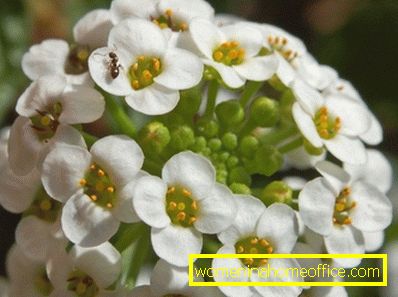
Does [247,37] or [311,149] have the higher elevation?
[247,37]

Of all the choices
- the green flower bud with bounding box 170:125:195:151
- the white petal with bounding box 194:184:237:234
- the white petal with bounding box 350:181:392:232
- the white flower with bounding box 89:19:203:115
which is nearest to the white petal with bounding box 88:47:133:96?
the white flower with bounding box 89:19:203:115

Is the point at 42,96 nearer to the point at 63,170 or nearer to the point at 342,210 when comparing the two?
the point at 63,170

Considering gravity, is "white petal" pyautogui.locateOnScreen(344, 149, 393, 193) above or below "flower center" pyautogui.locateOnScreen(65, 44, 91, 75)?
below

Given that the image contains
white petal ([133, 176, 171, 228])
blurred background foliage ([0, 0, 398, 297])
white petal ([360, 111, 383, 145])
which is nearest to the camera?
Result: white petal ([133, 176, 171, 228])

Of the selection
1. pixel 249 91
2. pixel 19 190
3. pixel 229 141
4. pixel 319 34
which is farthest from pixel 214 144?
pixel 319 34

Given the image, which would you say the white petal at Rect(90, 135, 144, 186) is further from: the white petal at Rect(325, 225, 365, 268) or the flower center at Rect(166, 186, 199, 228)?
the white petal at Rect(325, 225, 365, 268)

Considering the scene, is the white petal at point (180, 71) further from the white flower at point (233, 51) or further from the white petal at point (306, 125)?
the white petal at point (306, 125)
